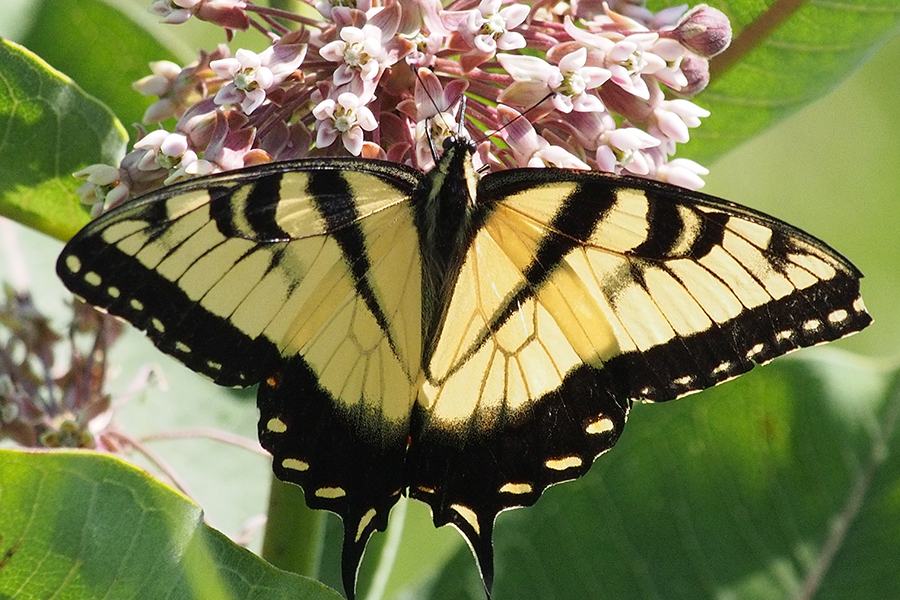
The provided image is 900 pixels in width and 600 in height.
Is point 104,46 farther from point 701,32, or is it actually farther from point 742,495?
point 742,495

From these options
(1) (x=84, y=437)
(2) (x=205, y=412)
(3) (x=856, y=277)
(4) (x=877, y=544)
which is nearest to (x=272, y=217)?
(1) (x=84, y=437)

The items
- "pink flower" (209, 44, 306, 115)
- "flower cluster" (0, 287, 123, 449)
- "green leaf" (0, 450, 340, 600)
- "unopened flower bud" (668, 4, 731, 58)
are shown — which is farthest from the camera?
"flower cluster" (0, 287, 123, 449)

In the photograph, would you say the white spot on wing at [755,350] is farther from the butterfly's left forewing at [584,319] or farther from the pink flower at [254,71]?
the pink flower at [254,71]

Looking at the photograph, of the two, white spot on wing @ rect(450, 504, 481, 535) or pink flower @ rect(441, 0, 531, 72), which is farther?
white spot on wing @ rect(450, 504, 481, 535)

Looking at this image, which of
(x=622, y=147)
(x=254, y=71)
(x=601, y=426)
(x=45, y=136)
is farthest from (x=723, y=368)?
(x=45, y=136)

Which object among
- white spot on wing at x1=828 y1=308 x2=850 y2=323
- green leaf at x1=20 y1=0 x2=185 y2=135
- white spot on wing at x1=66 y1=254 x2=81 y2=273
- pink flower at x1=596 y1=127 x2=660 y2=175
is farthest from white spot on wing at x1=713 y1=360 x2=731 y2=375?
green leaf at x1=20 y1=0 x2=185 y2=135

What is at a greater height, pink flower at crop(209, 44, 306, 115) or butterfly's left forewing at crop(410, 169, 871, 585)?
pink flower at crop(209, 44, 306, 115)

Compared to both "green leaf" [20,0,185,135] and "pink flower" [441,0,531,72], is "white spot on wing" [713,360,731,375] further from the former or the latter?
"green leaf" [20,0,185,135]
